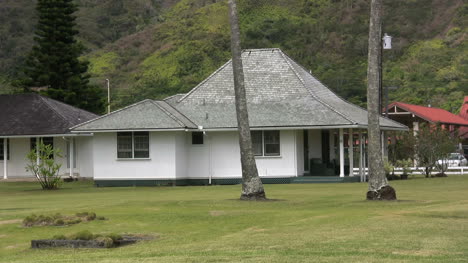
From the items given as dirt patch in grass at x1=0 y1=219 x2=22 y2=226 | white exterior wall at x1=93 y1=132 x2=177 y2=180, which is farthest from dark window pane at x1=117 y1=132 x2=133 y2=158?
dirt patch in grass at x1=0 y1=219 x2=22 y2=226

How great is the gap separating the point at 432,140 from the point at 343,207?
22.4 meters

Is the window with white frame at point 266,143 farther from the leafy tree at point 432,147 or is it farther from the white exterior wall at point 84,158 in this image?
the white exterior wall at point 84,158

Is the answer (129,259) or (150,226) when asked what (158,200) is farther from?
(129,259)

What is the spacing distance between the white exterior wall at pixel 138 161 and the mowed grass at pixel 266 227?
7900 mm

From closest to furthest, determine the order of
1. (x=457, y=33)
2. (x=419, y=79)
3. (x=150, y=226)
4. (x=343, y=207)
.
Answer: (x=150, y=226)
(x=343, y=207)
(x=419, y=79)
(x=457, y=33)

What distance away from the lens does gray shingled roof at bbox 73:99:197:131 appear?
38.1 metres

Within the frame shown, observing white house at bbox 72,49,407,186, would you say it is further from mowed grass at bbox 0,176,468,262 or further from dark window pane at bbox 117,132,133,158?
mowed grass at bbox 0,176,468,262

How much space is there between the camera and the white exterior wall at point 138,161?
127ft

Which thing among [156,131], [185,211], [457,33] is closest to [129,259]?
[185,211]

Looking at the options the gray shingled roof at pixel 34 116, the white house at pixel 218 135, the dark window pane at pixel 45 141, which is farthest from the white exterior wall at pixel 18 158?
the white house at pixel 218 135

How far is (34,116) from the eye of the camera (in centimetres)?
4525

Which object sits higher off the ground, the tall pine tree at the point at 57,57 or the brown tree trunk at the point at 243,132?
the tall pine tree at the point at 57,57

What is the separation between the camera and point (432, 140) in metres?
44.1

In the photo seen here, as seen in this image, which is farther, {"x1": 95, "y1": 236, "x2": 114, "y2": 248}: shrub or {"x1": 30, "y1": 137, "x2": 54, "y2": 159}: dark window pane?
{"x1": 30, "y1": 137, "x2": 54, "y2": 159}: dark window pane
